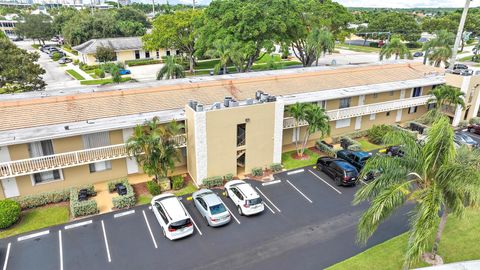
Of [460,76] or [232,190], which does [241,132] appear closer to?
[232,190]

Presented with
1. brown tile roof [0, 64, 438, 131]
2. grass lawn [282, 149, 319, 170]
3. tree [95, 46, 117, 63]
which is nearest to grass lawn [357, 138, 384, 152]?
grass lawn [282, 149, 319, 170]

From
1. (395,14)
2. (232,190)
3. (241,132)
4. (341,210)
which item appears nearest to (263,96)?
(241,132)

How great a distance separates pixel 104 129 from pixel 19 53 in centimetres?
2911

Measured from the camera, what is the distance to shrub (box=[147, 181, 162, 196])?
25797 millimetres

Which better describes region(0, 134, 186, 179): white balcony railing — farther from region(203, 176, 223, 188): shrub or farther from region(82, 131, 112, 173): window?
region(203, 176, 223, 188): shrub

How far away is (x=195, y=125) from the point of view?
25.7 m

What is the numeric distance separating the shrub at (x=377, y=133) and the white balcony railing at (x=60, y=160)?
998 inches

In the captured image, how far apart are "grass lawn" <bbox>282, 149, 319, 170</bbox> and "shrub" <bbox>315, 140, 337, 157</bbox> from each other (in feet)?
3.20

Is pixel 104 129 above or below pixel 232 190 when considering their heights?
above

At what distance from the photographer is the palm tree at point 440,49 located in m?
57.3

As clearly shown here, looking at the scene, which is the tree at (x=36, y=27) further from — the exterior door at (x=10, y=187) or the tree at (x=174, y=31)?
the exterior door at (x=10, y=187)

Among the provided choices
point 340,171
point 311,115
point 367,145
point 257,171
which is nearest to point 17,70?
point 257,171

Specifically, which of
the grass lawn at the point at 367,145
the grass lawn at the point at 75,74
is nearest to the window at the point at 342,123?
the grass lawn at the point at 367,145

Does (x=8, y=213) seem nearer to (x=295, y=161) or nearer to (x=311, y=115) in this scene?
(x=295, y=161)
